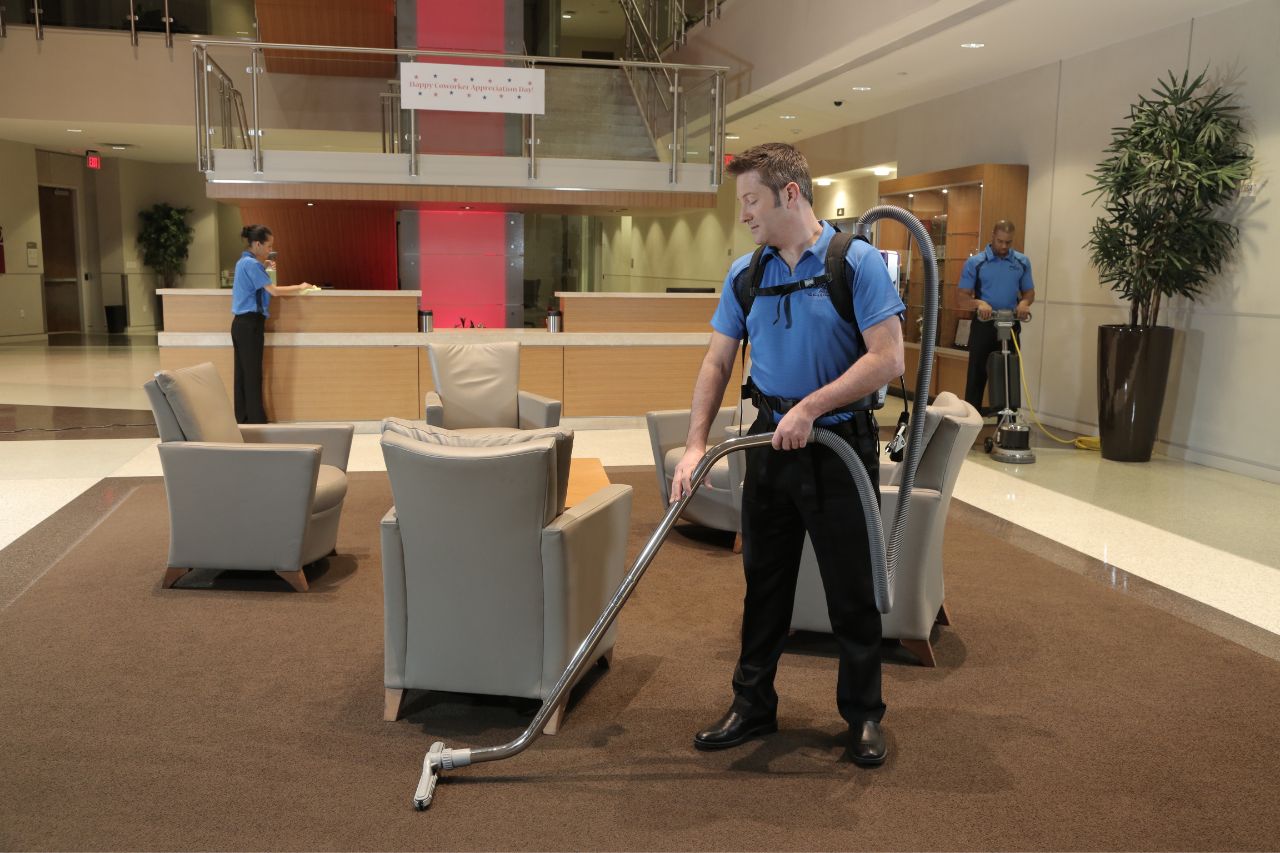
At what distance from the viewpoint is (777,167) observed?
2922 millimetres

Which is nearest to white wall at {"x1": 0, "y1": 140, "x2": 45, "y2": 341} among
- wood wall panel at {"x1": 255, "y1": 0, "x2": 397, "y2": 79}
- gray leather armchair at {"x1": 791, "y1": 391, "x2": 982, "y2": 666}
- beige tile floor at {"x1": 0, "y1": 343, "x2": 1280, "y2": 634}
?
wood wall panel at {"x1": 255, "y1": 0, "x2": 397, "y2": 79}

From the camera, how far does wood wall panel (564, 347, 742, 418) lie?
30.2ft

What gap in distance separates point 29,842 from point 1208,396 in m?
7.68

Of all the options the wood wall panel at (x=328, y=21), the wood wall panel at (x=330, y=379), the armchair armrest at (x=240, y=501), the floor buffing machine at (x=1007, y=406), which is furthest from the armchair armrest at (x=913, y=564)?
the wood wall panel at (x=328, y=21)

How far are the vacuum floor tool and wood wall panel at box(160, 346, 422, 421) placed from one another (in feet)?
19.9

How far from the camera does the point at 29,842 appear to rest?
8.64 ft

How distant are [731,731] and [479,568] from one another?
2.93ft

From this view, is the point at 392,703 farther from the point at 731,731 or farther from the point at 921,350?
the point at 921,350

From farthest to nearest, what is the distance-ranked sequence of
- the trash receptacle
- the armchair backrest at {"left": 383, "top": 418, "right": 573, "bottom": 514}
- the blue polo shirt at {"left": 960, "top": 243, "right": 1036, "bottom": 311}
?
the trash receptacle
the blue polo shirt at {"left": 960, "top": 243, "right": 1036, "bottom": 311}
the armchair backrest at {"left": 383, "top": 418, "right": 573, "bottom": 514}

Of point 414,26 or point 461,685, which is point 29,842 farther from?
point 414,26

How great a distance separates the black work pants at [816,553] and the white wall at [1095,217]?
5.51 meters

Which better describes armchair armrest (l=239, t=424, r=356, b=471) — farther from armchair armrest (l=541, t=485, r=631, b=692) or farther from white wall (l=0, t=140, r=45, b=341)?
white wall (l=0, t=140, r=45, b=341)

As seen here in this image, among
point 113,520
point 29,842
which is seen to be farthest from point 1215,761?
point 113,520

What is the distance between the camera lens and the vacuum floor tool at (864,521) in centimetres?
285
